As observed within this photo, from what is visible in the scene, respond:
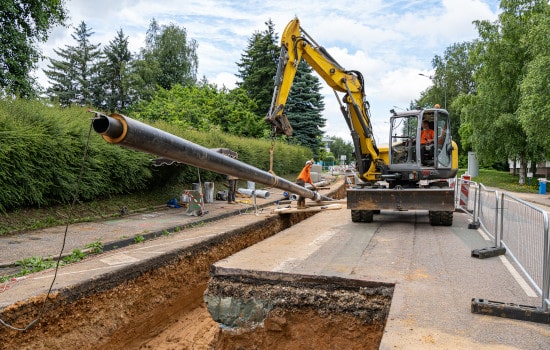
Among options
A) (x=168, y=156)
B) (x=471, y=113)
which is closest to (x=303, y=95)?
(x=471, y=113)

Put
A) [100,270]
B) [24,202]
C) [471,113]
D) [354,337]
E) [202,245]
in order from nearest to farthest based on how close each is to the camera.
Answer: [354,337] < [100,270] < [202,245] < [24,202] < [471,113]

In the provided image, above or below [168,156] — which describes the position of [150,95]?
above

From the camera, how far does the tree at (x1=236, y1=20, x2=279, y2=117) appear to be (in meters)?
37.5

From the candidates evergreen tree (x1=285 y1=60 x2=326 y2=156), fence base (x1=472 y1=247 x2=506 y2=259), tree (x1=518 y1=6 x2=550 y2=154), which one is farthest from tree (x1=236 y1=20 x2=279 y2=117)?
fence base (x1=472 y1=247 x2=506 y2=259)

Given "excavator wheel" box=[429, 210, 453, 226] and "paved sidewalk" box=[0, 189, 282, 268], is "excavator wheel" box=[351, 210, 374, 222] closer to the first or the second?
"excavator wheel" box=[429, 210, 453, 226]

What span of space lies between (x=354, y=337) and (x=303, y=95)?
3243 cm

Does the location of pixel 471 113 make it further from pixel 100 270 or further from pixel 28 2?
pixel 100 270

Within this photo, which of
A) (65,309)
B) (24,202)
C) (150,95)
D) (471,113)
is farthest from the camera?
(150,95)

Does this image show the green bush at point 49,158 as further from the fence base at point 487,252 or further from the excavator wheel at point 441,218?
the fence base at point 487,252

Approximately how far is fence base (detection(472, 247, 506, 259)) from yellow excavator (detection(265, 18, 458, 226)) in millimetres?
2112

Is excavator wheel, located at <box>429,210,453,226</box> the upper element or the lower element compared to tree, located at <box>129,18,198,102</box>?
lower

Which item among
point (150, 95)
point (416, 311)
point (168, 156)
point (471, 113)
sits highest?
point (150, 95)

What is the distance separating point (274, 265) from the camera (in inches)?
224

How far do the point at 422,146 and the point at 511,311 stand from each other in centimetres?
606
